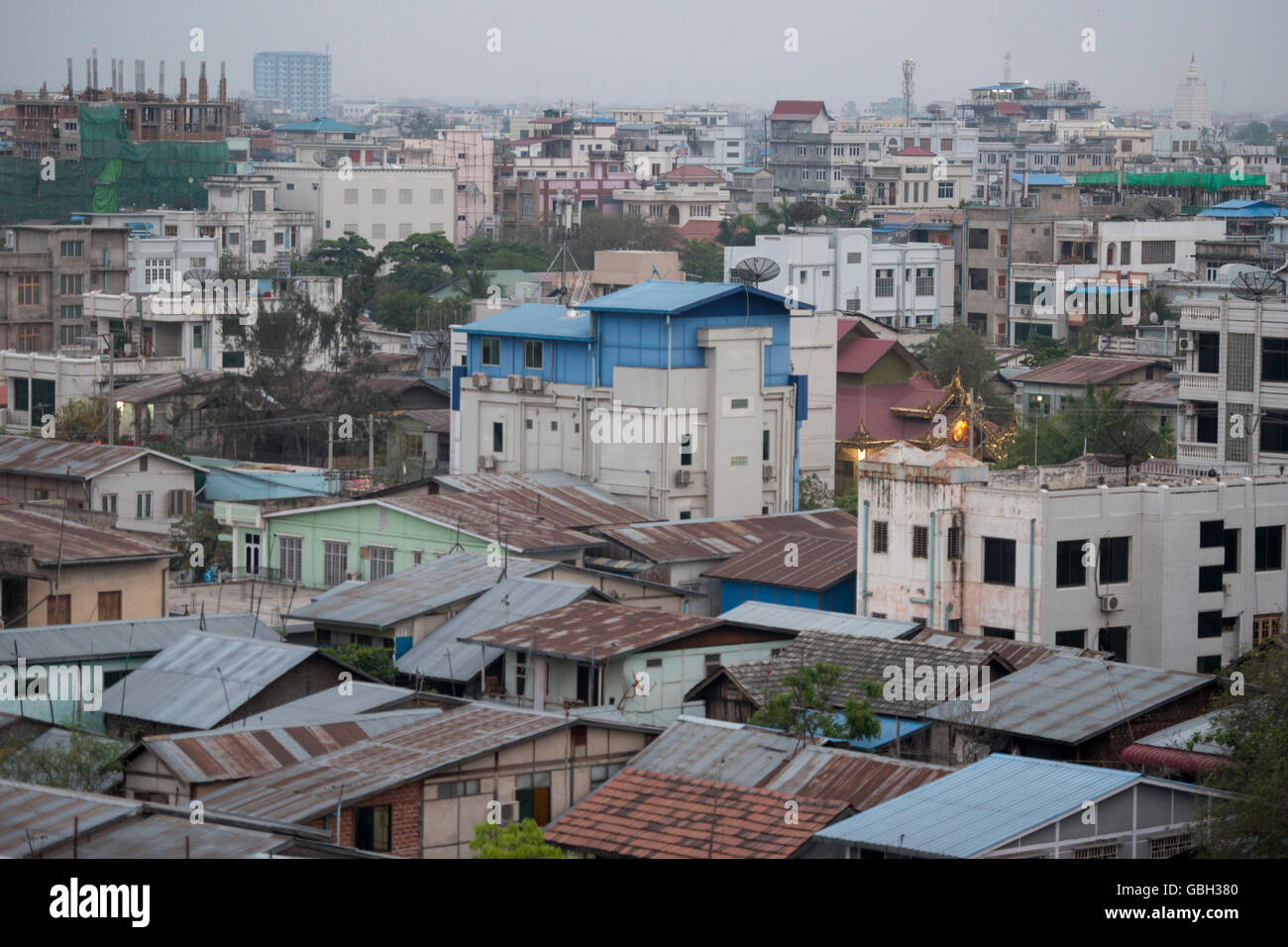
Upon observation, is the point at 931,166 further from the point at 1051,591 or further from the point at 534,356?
the point at 1051,591

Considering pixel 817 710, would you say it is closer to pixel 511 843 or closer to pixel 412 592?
pixel 511 843

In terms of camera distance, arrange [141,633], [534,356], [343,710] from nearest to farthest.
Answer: [343,710] → [141,633] → [534,356]

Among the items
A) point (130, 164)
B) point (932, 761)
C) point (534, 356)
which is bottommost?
point (932, 761)

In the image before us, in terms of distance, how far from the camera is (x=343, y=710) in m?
20.0

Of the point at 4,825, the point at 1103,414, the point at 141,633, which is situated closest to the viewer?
the point at 4,825

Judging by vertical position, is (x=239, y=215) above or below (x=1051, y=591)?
above

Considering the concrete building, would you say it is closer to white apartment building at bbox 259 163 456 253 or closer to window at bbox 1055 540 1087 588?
white apartment building at bbox 259 163 456 253

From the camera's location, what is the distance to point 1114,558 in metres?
23.9

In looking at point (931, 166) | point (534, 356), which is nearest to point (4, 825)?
point (534, 356)

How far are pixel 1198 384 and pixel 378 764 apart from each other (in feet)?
60.3

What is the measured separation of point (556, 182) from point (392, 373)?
5586 cm

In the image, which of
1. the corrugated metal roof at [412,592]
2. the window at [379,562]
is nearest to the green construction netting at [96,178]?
A: the window at [379,562]

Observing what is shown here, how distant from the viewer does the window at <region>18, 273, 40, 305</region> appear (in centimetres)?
5391

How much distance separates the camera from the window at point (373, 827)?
1622cm
